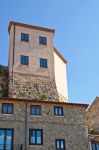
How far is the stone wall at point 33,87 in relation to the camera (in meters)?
31.2

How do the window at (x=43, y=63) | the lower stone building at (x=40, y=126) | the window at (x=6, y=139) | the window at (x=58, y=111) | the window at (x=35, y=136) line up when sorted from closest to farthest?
the window at (x=6, y=139), the lower stone building at (x=40, y=126), the window at (x=35, y=136), the window at (x=58, y=111), the window at (x=43, y=63)

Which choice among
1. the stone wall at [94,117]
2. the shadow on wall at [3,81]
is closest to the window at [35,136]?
the shadow on wall at [3,81]

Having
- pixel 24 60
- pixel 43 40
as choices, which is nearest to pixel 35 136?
pixel 24 60

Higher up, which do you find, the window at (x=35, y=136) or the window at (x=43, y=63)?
the window at (x=43, y=63)

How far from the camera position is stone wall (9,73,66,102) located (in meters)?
31.2

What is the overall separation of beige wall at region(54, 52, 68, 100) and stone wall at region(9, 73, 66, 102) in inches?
77.6

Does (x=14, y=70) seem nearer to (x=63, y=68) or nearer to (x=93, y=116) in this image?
(x=63, y=68)

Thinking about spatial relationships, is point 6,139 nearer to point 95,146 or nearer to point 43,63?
point 95,146

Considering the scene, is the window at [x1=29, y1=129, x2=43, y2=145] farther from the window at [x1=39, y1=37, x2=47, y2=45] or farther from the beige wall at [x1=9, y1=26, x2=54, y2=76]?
the window at [x1=39, y1=37, x2=47, y2=45]

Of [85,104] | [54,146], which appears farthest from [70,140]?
[85,104]

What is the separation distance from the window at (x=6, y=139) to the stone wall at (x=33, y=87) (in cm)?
626

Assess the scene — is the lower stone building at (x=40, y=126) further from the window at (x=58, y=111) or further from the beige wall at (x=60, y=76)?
the beige wall at (x=60, y=76)

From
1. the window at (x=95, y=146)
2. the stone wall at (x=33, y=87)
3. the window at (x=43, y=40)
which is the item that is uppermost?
the window at (x=43, y=40)

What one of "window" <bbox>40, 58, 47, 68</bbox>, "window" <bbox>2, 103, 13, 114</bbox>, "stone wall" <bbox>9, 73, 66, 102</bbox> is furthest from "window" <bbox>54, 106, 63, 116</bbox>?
"window" <bbox>40, 58, 47, 68</bbox>
